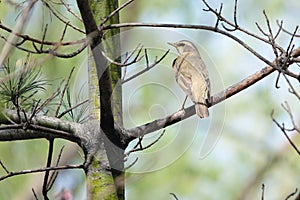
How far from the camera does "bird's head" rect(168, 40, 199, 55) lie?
2906 millimetres

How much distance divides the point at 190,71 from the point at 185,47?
Result: 11 cm

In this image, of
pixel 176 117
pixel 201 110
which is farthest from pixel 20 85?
pixel 201 110

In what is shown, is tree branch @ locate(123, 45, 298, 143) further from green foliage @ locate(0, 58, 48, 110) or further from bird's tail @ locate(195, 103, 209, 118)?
green foliage @ locate(0, 58, 48, 110)

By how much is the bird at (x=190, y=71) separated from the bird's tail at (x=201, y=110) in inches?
7.2

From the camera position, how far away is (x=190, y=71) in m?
3.00

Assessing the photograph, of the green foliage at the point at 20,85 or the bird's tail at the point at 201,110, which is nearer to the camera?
the green foliage at the point at 20,85

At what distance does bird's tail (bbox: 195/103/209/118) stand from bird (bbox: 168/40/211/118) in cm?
18

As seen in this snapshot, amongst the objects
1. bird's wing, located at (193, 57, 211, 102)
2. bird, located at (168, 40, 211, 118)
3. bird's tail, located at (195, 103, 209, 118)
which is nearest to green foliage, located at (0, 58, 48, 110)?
bird's tail, located at (195, 103, 209, 118)

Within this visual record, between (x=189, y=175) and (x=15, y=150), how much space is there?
161 cm

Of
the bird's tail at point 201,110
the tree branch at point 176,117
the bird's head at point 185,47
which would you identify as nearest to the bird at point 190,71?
the bird's head at point 185,47

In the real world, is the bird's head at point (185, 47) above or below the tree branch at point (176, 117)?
above

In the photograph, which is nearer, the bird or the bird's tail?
the bird's tail

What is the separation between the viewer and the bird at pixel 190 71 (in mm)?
2824

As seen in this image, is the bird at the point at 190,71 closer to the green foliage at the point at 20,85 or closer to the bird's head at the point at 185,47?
the bird's head at the point at 185,47
